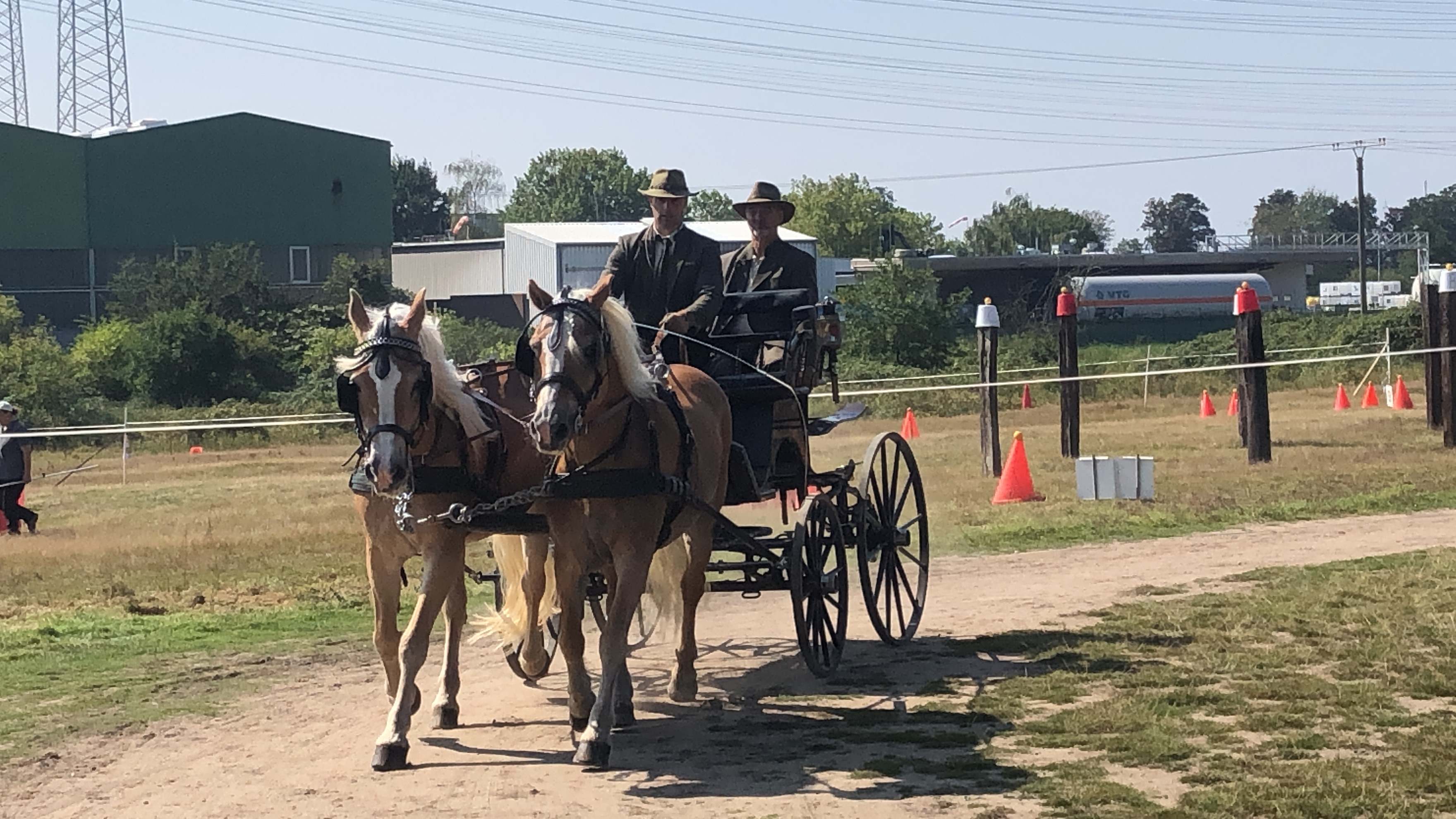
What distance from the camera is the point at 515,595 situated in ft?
28.7

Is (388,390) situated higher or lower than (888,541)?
higher

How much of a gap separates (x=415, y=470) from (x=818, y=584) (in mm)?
2460

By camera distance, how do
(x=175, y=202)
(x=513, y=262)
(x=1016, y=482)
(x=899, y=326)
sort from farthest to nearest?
1. (x=513, y=262)
2. (x=175, y=202)
3. (x=899, y=326)
4. (x=1016, y=482)

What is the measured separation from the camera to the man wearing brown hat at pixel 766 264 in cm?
956

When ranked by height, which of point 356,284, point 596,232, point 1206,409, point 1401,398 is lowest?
point 1206,409

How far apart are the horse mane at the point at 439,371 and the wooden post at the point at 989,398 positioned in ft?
40.5

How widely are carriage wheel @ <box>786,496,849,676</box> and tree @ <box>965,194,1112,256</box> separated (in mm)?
109724

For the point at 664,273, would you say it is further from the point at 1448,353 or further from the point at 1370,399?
the point at 1370,399

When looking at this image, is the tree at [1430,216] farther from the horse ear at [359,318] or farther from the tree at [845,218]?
the horse ear at [359,318]

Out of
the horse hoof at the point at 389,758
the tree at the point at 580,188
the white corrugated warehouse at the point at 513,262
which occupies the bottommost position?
the horse hoof at the point at 389,758

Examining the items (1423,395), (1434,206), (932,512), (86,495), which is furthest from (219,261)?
(1434,206)

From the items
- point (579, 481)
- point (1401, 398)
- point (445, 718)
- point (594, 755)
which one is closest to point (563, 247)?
point (1401, 398)

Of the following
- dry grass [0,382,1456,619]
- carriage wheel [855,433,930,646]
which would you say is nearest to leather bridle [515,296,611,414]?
carriage wheel [855,433,930,646]

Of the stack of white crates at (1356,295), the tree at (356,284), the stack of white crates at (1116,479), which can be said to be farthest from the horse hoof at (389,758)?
the stack of white crates at (1356,295)
